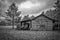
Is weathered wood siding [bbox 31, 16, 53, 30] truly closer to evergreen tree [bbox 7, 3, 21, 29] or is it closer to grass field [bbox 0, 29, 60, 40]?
grass field [bbox 0, 29, 60, 40]

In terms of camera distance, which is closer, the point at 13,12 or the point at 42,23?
the point at 42,23

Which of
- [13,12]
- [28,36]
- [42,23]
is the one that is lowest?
[28,36]

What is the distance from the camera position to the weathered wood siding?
1795cm

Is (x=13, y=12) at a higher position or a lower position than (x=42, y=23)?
higher

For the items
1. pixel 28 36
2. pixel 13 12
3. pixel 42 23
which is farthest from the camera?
pixel 13 12

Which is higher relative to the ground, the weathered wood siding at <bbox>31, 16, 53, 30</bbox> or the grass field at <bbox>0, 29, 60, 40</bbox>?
the weathered wood siding at <bbox>31, 16, 53, 30</bbox>

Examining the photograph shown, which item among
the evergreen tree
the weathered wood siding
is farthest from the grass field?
the evergreen tree

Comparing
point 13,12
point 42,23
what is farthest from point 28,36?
point 13,12

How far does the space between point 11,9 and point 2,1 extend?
281 inches

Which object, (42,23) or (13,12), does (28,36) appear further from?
(13,12)

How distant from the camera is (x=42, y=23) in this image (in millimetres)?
18094

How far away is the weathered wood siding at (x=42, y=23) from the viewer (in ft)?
58.9

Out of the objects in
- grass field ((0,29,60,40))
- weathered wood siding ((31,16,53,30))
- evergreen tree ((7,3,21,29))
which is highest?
evergreen tree ((7,3,21,29))

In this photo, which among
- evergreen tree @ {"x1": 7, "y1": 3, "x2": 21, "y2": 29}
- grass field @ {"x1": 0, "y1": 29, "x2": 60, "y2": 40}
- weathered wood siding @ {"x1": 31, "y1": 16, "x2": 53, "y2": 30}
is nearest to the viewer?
grass field @ {"x1": 0, "y1": 29, "x2": 60, "y2": 40}
